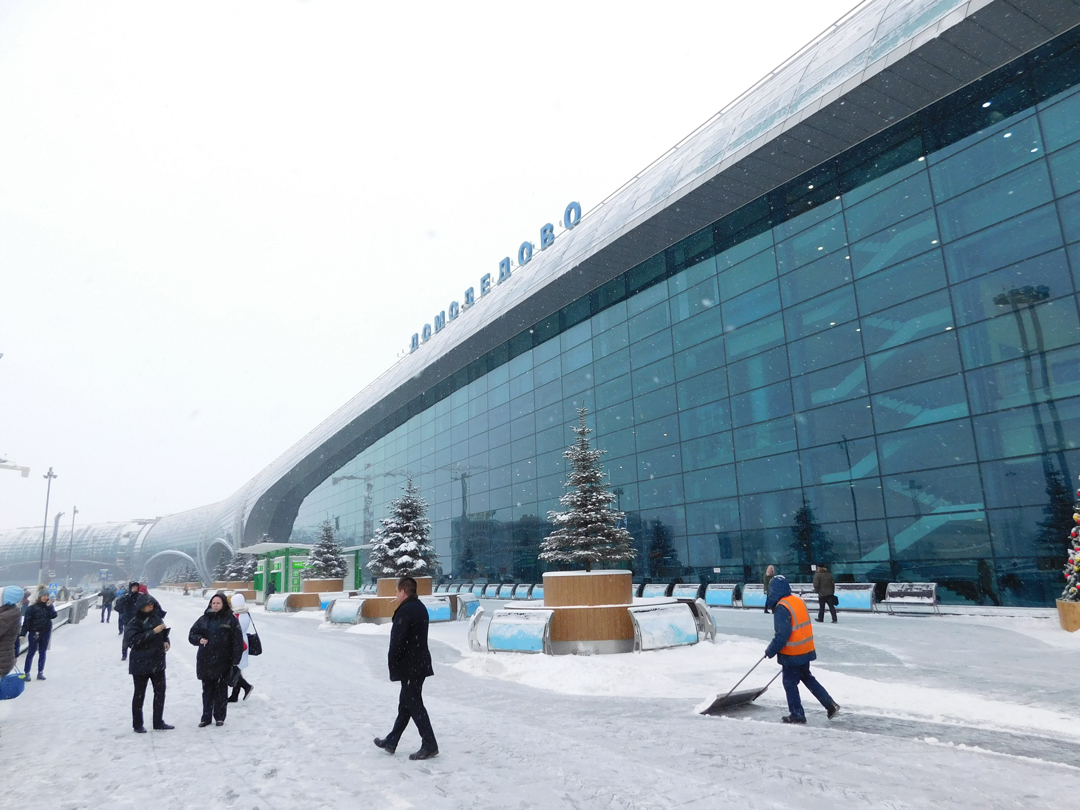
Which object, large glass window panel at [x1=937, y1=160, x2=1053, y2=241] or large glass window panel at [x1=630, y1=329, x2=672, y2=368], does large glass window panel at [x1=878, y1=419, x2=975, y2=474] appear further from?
large glass window panel at [x1=630, y1=329, x2=672, y2=368]

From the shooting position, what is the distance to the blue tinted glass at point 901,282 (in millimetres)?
19641

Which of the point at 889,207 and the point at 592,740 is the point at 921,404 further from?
the point at 592,740

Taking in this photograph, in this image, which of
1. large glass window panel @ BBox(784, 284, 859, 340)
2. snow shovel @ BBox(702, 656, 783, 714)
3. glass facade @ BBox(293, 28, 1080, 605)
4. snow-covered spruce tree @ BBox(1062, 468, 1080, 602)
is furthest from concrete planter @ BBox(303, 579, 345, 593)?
snow shovel @ BBox(702, 656, 783, 714)

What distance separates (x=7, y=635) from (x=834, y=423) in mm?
20759

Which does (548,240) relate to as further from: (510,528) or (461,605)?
(461,605)

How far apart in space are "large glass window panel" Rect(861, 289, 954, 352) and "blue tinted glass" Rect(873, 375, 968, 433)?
143 centimetres

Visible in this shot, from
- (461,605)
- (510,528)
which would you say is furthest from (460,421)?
(461,605)

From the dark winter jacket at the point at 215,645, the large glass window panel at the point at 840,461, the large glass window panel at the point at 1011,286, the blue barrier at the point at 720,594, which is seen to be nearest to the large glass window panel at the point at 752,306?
the large glass window panel at the point at 840,461

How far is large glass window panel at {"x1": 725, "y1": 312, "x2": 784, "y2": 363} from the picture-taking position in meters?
24.0

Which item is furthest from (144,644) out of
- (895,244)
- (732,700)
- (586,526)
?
(895,244)

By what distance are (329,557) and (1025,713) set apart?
36.9 m

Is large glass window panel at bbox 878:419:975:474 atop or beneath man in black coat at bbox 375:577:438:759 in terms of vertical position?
atop

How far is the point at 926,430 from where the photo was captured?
19.4 metres

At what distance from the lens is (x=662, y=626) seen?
12805 millimetres
